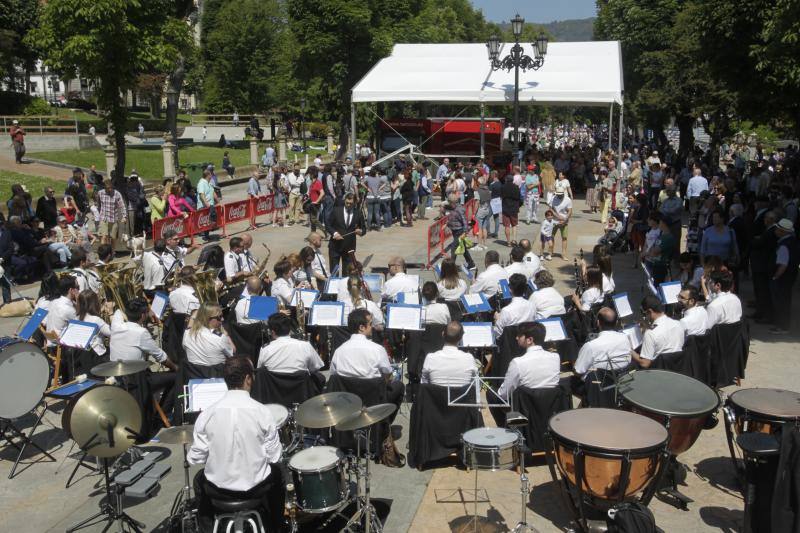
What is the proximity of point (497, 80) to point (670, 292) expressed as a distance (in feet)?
63.7

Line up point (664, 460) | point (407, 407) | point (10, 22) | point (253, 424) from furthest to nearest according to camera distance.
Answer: point (10, 22)
point (407, 407)
point (664, 460)
point (253, 424)

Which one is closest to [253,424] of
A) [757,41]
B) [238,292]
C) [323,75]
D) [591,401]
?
[591,401]

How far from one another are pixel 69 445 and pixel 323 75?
3850 centimetres

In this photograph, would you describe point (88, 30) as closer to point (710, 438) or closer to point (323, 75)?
point (710, 438)

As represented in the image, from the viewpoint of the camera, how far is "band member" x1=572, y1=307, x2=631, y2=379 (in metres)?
8.28

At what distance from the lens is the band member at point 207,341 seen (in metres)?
8.95

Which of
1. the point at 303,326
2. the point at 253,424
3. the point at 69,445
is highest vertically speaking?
the point at 253,424

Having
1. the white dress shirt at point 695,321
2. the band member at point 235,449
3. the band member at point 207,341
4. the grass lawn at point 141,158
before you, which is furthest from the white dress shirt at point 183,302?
the grass lawn at point 141,158

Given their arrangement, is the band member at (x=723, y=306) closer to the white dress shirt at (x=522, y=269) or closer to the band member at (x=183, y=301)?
the white dress shirt at (x=522, y=269)

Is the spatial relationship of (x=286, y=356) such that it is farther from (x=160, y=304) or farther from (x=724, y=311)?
(x=724, y=311)

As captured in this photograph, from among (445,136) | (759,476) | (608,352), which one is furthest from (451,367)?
(445,136)

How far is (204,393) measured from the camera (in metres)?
7.30

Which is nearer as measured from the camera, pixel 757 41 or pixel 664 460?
pixel 664 460

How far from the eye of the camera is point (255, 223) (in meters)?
23.3
